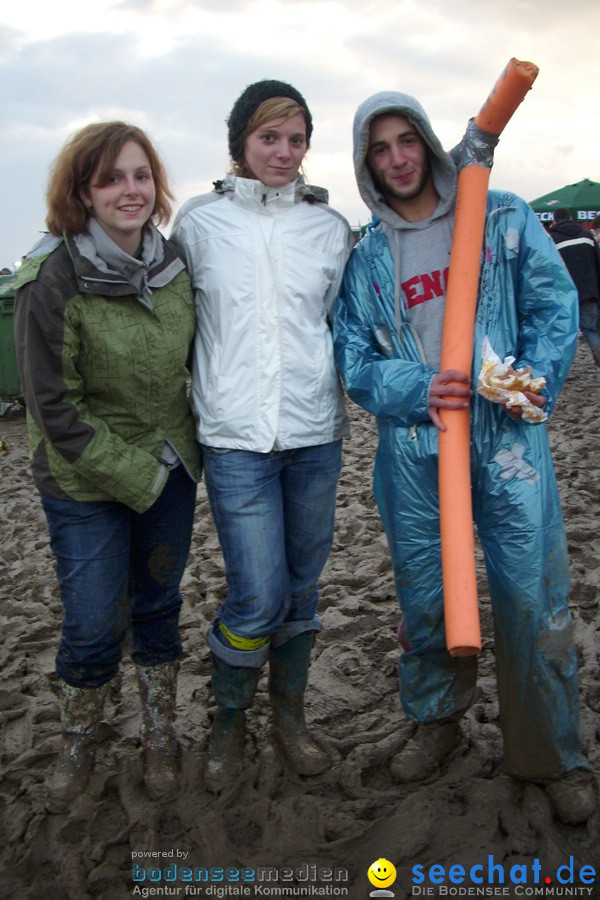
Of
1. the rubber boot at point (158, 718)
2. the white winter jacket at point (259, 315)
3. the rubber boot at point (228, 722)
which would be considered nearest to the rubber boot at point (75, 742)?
the rubber boot at point (158, 718)

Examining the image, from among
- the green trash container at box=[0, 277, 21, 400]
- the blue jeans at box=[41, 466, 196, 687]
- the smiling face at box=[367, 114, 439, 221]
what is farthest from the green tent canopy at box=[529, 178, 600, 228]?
the blue jeans at box=[41, 466, 196, 687]

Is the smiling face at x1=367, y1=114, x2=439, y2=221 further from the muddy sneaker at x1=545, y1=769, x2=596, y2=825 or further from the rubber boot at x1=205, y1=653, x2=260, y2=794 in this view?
the muddy sneaker at x1=545, y1=769, x2=596, y2=825

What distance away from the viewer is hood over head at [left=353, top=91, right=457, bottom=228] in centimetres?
240

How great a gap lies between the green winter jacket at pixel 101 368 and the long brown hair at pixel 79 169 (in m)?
0.07

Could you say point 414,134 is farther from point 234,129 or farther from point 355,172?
point 234,129

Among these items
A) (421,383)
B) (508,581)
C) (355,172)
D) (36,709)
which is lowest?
(36,709)

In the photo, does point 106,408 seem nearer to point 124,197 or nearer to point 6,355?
point 124,197

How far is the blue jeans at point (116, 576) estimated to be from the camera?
2393 mm

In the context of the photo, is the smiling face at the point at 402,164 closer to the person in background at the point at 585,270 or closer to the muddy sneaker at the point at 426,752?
the muddy sneaker at the point at 426,752

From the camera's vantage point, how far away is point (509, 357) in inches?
91.5

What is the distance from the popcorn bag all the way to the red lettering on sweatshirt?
0.33 m

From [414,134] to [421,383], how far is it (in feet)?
2.58

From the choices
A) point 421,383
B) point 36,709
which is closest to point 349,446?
point 36,709

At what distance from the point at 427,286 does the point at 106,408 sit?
1069 millimetres
